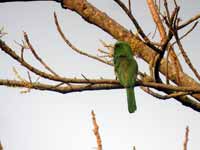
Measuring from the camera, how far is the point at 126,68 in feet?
18.7

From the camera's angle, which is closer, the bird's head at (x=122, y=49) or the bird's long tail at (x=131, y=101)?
the bird's long tail at (x=131, y=101)

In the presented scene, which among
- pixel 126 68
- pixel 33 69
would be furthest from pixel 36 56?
pixel 126 68

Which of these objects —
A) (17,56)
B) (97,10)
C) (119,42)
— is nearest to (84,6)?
(97,10)

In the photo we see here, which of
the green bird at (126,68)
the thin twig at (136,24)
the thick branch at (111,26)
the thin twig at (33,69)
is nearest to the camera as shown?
the thin twig at (33,69)

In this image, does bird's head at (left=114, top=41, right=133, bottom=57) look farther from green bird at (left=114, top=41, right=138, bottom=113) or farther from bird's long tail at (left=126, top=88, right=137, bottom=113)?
bird's long tail at (left=126, top=88, right=137, bottom=113)

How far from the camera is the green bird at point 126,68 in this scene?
Result: 521 cm

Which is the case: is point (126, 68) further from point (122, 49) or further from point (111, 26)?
point (111, 26)

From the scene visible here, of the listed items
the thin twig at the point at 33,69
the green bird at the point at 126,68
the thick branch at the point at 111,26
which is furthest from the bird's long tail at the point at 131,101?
the thin twig at the point at 33,69

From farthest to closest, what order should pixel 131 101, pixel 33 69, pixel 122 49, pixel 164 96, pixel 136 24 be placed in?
pixel 122 49
pixel 131 101
pixel 164 96
pixel 136 24
pixel 33 69

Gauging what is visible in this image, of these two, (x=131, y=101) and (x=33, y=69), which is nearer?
(x=33, y=69)

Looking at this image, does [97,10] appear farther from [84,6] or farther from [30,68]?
[30,68]

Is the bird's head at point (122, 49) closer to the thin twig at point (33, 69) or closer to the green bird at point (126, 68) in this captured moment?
the green bird at point (126, 68)

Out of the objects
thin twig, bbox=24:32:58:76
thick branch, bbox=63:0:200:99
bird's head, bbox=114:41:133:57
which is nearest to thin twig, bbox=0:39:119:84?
thin twig, bbox=24:32:58:76

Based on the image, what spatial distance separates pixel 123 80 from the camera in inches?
206
